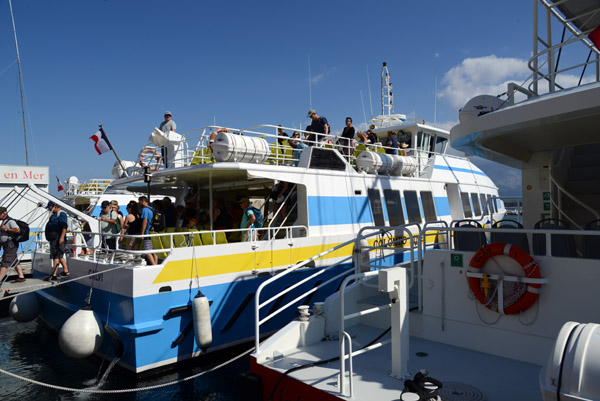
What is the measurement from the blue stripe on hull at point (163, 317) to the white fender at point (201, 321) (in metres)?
0.23

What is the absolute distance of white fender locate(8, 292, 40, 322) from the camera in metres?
9.26

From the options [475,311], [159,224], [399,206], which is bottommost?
[475,311]

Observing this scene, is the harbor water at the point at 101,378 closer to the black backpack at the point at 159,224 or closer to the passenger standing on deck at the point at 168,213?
the black backpack at the point at 159,224

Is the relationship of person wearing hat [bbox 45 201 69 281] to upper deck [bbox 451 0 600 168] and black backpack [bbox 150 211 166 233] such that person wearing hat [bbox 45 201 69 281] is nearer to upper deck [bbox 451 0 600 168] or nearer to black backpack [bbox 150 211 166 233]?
black backpack [bbox 150 211 166 233]

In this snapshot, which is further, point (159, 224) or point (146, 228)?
point (159, 224)

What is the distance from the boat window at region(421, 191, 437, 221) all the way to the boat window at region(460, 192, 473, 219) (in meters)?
1.86

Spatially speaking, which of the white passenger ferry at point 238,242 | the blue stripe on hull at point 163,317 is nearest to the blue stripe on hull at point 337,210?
the white passenger ferry at point 238,242

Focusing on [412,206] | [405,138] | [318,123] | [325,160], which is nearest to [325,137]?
[318,123]

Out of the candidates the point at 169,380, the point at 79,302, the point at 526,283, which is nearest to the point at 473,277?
the point at 526,283

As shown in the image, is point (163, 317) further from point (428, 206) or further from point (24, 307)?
point (428, 206)

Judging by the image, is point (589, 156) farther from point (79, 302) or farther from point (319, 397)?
point (79, 302)

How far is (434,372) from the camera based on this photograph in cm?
460

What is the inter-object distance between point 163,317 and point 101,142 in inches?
284

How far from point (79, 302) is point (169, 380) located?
8.64ft
